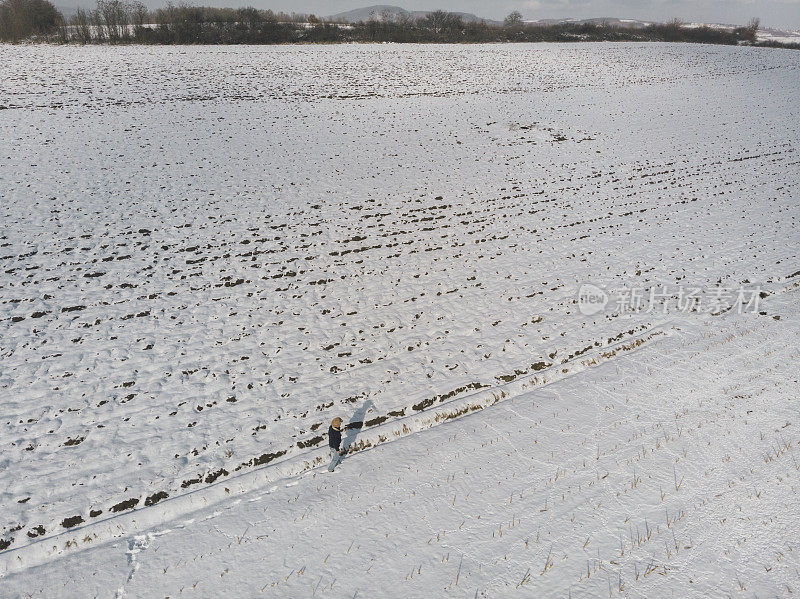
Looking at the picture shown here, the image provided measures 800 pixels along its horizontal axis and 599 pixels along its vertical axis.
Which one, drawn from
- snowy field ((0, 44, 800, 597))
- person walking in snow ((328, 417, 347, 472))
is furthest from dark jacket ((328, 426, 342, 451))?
snowy field ((0, 44, 800, 597))

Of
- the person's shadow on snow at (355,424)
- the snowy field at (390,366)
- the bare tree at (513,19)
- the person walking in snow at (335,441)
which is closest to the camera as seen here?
the snowy field at (390,366)

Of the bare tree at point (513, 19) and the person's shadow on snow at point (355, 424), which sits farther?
the bare tree at point (513, 19)

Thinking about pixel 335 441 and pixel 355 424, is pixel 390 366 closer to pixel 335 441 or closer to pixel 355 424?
pixel 355 424

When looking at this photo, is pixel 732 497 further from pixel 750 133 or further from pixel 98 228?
pixel 750 133

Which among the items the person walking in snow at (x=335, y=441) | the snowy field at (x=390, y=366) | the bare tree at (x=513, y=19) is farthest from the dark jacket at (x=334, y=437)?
the bare tree at (x=513, y=19)

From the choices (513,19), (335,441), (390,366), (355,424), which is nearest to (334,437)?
(335,441)

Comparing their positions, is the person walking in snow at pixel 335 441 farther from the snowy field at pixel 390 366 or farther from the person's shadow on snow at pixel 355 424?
the snowy field at pixel 390 366

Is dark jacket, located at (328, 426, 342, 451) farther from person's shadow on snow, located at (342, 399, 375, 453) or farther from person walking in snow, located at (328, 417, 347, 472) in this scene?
person's shadow on snow, located at (342, 399, 375, 453)
